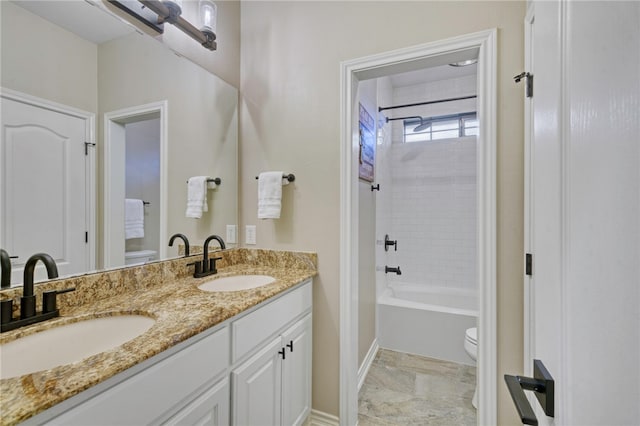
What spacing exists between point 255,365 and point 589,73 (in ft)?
4.36

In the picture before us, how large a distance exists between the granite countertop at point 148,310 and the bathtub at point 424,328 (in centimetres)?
134

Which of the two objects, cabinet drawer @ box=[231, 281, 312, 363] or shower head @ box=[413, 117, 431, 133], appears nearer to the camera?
cabinet drawer @ box=[231, 281, 312, 363]

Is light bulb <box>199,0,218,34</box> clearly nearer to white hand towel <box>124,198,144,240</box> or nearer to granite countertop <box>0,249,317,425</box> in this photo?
white hand towel <box>124,198,144,240</box>

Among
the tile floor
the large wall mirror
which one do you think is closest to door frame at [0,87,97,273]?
the large wall mirror

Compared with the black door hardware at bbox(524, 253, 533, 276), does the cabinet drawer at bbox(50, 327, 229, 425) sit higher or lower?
lower

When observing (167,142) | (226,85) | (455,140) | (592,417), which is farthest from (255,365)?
(455,140)

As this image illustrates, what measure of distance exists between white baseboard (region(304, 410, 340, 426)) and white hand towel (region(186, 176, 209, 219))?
1.38 meters

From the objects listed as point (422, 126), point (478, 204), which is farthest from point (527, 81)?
point (422, 126)

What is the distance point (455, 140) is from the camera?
10.8 ft

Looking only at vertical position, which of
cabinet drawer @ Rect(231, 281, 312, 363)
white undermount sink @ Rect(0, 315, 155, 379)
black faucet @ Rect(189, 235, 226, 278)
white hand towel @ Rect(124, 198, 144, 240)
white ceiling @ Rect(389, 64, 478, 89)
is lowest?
cabinet drawer @ Rect(231, 281, 312, 363)

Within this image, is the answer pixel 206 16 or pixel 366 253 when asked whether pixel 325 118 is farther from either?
pixel 366 253

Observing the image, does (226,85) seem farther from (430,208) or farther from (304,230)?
(430,208)

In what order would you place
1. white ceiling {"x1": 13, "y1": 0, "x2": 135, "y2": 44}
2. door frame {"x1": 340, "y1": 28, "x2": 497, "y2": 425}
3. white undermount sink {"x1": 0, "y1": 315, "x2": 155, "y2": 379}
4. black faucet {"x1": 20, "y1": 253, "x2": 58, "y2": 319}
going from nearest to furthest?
white undermount sink {"x1": 0, "y1": 315, "x2": 155, "y2": 379} → black faucet {"x1": 20, "y1": 253, "x2": 58, "y2": 319} → white ceiling {"x1": 13, "y1": 0, "x2": 135, "y2": 44} → door frame {"x1": 340, "y1": 28, "x2": 497, "y2": 425}

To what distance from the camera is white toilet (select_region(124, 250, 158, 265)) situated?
136 centimetres
